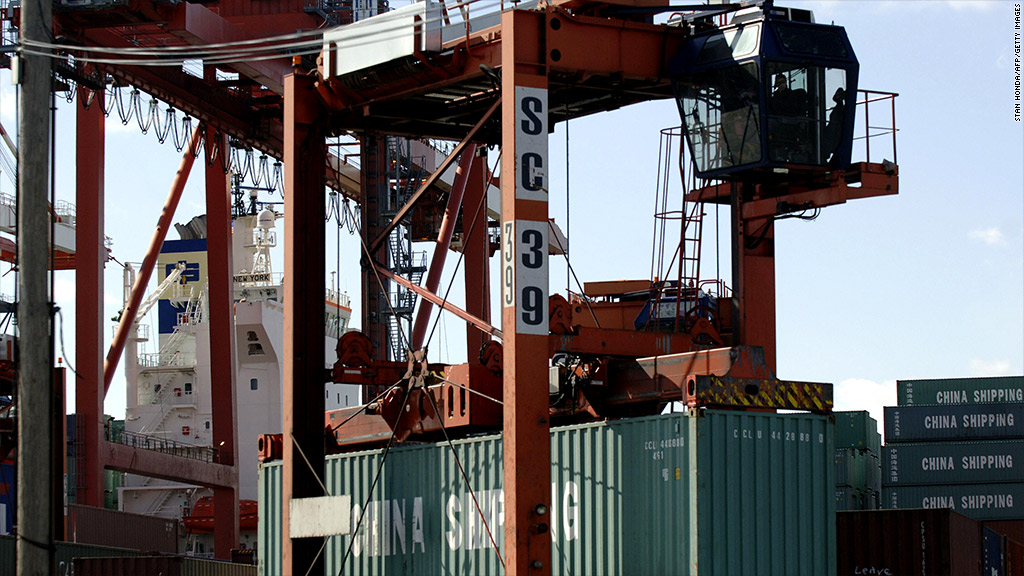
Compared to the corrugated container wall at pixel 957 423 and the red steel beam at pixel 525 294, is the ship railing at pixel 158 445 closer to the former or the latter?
the corrugated container wall at pixel 957 423

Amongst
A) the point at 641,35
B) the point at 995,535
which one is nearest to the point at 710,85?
the point at 641,35

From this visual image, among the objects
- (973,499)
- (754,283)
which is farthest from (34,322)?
(973,499)

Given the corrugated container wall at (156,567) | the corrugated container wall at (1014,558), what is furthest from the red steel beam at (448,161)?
the corrugated container wall at (1014,558)

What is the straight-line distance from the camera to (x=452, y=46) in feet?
62.9

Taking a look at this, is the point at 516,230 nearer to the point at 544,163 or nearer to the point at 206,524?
the point at 544,163

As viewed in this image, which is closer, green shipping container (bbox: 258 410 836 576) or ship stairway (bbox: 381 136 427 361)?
green shipping container (bbox: 258 410 836 576)

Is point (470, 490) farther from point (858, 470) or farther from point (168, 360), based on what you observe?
point (168, 360)

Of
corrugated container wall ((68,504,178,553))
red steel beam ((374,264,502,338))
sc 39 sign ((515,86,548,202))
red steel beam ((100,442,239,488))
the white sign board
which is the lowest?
corrugated container wall ((68,504,178,553))

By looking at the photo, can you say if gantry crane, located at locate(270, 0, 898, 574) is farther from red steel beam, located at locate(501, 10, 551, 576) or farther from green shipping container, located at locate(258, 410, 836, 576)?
green shipping container, located at locate(258, 410, 836, 576)

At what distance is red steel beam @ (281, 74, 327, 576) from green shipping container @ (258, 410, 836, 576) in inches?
109

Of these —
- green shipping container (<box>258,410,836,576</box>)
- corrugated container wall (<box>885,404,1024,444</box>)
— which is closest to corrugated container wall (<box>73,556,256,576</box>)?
green shipping container (<box>258,410,836,576</box>)

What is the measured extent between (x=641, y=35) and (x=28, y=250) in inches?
336

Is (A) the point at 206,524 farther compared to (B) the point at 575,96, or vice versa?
(A) the point at 206,524

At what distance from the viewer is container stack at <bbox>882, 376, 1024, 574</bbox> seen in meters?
32.5
